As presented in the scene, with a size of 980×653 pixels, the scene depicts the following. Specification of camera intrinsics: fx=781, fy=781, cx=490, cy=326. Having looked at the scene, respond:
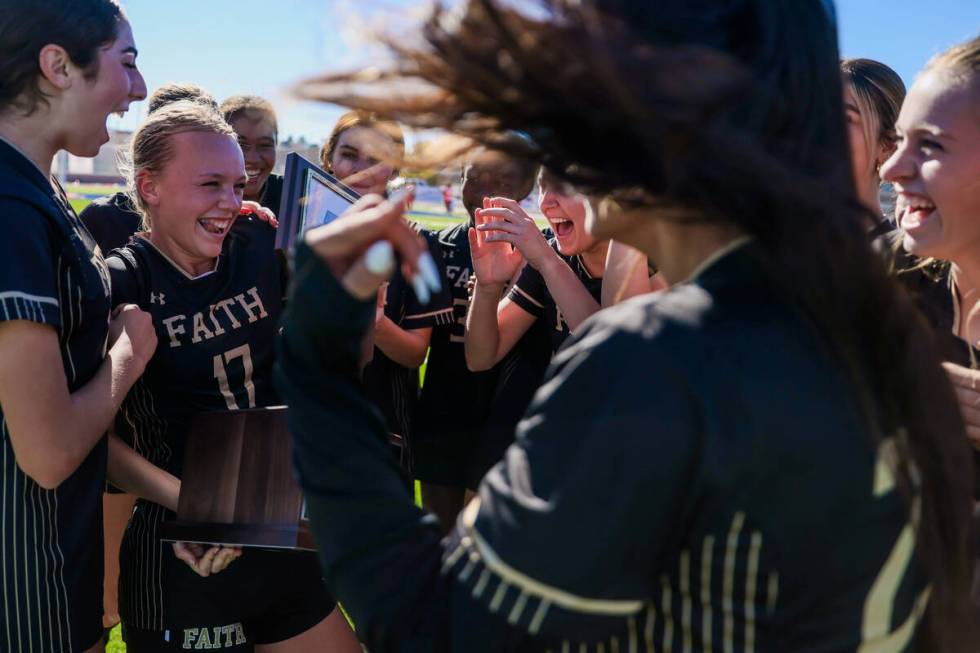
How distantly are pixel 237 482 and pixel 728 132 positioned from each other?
5.59 ft

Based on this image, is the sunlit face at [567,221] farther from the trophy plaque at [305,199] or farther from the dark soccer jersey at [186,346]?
the dark soccer jersey at [186,346]

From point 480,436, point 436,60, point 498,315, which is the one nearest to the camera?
point 436,60

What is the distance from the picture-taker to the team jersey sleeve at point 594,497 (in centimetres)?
84

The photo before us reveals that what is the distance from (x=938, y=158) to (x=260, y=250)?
2.03m

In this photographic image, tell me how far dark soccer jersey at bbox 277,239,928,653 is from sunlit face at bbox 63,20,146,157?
4.50ft

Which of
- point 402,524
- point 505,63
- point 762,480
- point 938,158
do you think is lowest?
point 402,524

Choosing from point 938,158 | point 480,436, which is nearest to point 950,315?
point 938,158

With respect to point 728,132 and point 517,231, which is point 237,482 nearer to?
point 517,231

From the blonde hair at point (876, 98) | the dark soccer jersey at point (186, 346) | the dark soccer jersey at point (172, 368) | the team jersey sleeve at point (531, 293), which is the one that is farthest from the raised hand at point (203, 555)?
the blonde hair at point (876, 98)

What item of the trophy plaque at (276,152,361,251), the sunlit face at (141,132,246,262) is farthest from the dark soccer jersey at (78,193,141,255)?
the trophy plaque at (276,152,361,251)

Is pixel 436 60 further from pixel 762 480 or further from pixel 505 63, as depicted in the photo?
pixel 762 480

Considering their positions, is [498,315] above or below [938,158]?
below

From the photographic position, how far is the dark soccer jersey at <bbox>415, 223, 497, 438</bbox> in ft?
11.7

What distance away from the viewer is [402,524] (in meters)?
1.03
